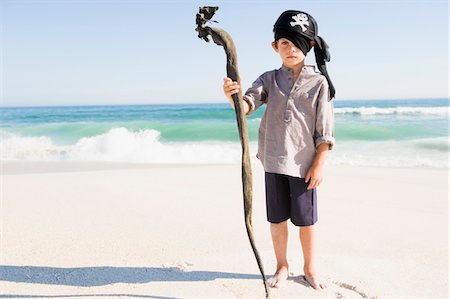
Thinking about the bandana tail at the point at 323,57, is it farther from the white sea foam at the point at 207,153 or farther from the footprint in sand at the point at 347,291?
the white sea foam at the point at 207,153

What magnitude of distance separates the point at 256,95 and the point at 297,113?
24 centimetres

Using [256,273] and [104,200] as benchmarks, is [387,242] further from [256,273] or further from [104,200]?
[104,200]

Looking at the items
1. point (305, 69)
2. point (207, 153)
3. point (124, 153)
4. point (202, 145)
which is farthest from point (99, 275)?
point (202, 145)

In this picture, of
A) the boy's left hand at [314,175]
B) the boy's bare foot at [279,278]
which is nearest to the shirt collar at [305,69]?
the boy's left hand at [314,175]

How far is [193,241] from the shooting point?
3178 millimetres

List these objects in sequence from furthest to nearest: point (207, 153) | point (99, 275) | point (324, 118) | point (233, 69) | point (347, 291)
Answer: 1. point (207, 153)
2. point (99, 275)
3. point (347, 291)
4. point (324, 118)
5. point (233, 69)

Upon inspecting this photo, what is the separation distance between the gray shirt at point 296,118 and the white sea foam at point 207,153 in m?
6.10

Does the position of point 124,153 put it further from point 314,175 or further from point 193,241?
point 314,175


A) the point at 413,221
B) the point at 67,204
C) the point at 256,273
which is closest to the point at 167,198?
the point at 67,204

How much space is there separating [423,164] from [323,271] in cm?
681

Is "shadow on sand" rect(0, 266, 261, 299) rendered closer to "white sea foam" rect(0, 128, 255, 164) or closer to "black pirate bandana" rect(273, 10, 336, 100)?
"black pirate bandana" rect(273, 10, 336, 100)

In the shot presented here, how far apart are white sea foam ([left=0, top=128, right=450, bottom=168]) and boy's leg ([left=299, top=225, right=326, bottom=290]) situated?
5.94 metres

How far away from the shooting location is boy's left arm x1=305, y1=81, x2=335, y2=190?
89.6 inches

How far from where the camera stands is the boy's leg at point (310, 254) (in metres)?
2.44
